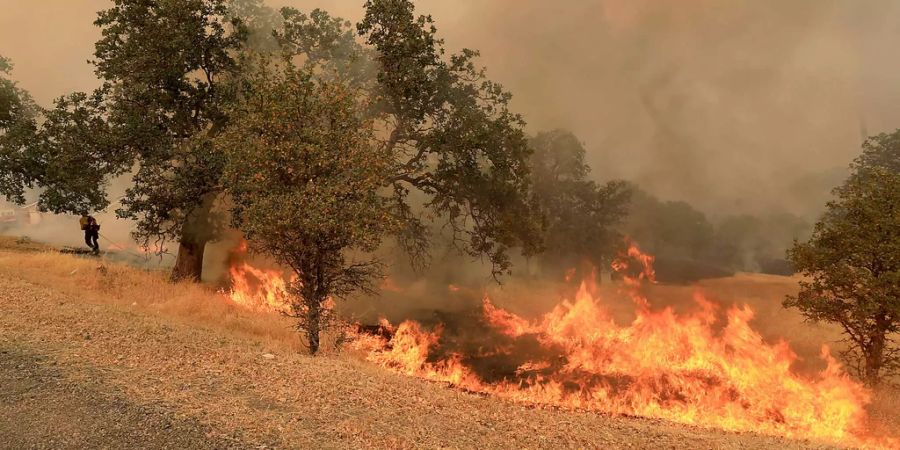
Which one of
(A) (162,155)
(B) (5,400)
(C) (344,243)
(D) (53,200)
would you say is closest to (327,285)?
(C) (344,243)

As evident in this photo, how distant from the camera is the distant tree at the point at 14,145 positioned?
2881 centimetres

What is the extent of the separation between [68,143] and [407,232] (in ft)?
62.1

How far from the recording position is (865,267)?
2120 centimetres

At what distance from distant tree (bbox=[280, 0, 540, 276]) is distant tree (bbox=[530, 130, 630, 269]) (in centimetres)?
2080

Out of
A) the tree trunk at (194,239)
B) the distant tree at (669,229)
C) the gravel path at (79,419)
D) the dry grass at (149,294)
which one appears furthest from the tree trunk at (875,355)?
the distant tree at (669,229)

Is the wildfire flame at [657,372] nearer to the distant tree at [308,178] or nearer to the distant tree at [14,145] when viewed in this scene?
the distant tree at [308,178]

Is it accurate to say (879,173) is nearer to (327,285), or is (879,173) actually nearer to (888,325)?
(888,325)

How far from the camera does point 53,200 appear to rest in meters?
27.7

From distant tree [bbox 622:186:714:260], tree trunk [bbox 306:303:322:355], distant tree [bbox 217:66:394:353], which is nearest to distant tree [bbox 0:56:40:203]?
distant tree [bbox 217:66:394:353]

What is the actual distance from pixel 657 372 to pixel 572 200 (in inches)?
1117

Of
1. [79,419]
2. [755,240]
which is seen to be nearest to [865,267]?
[79,419]

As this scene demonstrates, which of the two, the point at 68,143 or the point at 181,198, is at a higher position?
the point at 68,143

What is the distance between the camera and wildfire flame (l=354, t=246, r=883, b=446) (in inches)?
732

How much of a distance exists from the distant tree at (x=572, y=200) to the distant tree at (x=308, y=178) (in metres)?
34.6
